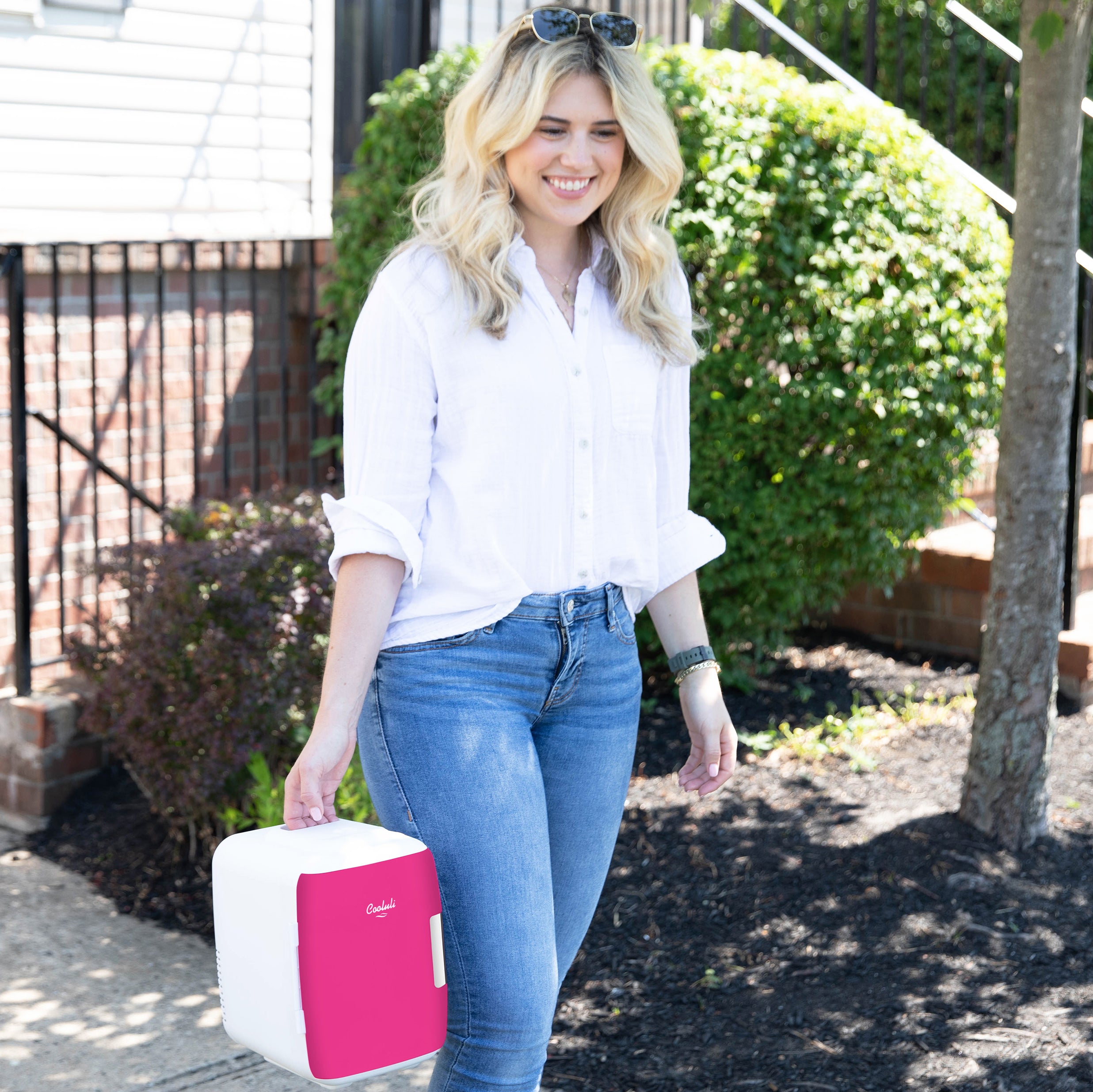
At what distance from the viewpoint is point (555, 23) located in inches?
83.4

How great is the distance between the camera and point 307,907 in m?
1.79

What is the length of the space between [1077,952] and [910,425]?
Result: 194 cm

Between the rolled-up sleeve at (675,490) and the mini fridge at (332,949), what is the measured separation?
0.67 m

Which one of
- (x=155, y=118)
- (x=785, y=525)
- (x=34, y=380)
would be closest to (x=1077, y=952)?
(x=785, y=525)

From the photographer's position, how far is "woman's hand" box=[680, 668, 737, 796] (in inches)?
91.7

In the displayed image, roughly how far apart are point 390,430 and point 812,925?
6.87ft

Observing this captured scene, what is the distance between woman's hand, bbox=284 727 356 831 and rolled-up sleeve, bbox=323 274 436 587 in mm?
254

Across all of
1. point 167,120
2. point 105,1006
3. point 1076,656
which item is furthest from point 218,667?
point 1076,656

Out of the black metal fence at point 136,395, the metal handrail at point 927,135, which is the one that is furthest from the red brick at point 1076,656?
the black metal fence at point 136,395

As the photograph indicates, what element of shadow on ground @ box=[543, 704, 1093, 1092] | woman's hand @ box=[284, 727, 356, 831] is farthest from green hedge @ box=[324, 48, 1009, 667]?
woman's hand @ box=[284, 727, 356, 831]

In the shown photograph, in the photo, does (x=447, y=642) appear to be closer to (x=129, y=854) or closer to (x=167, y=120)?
(x=129, y=854)

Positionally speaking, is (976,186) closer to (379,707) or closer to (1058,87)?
(1058,87)

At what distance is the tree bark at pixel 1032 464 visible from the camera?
3.69 m

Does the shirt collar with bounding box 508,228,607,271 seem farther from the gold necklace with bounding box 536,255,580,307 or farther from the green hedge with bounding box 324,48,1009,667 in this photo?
the green hedge with bounding box 324,48,1009,667
